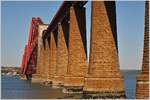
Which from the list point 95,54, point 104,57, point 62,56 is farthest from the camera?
point 62,56

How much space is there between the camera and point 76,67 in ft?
102

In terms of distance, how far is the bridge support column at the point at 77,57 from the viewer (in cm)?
3078

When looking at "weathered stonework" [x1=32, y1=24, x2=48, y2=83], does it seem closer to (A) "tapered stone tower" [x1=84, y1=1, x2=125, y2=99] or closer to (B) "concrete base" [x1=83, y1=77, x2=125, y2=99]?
(A) "tapered stone tower" [x1=84, y1=1, x2=125, y2=99]

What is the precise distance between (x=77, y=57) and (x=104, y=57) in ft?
26.3

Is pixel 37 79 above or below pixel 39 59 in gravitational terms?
below

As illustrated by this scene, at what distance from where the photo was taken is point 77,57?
3089 cm

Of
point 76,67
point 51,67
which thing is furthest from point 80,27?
point 51,67

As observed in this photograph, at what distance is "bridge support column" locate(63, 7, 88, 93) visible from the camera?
3078cm

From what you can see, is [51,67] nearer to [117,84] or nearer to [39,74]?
[39,74]

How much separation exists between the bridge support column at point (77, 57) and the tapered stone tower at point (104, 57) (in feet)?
23.8

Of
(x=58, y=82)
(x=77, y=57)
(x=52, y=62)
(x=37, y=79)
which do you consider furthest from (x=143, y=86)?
(x=37, y=79)

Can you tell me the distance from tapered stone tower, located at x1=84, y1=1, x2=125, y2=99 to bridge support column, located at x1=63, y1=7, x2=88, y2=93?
23.8 ft

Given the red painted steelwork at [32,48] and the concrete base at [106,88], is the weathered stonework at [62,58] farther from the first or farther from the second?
the red painted steelwork at [32,48]

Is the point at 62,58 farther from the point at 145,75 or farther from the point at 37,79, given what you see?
the point at 37,79
